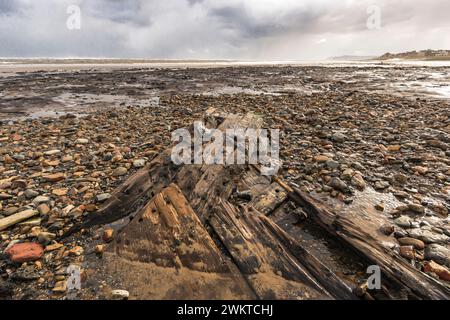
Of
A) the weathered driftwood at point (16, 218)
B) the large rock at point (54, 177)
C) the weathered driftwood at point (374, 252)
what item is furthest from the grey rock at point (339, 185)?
the large rock at point (54, 177)

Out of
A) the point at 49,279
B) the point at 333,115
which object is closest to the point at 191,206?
the point at 49,279

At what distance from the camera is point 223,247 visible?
2912mm

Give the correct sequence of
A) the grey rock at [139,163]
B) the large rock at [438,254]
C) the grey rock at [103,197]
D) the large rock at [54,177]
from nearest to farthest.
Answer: the large rock at [438,254]
the grey rock at [103,197]
the large rock at [54,177]
the grey rock at [139,163]

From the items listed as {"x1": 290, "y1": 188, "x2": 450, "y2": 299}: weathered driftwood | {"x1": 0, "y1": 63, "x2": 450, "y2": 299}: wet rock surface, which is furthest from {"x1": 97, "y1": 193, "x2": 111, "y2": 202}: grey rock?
{"x1": 290, "y1": 188, "x2": 450, "y2": 299}: weathered driftwood

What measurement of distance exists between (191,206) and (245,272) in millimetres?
1257

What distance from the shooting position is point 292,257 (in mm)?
2730

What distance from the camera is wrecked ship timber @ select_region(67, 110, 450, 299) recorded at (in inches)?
94.3

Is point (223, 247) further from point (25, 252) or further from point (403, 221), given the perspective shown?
point (403, 221)

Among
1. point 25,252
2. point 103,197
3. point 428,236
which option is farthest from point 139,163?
point 428,236

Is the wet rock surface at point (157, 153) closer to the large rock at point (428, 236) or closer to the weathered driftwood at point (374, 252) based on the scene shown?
the large rock at point (428, 236)

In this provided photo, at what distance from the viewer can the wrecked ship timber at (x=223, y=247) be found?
2.39m

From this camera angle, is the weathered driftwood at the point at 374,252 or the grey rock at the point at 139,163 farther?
the grey rock at the point at 139,163

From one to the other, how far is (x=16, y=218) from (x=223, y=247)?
9.61 feet

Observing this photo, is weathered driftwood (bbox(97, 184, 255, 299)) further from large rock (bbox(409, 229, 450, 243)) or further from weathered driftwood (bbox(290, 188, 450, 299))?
large rock (bbox(409, 229, 450, 243))
